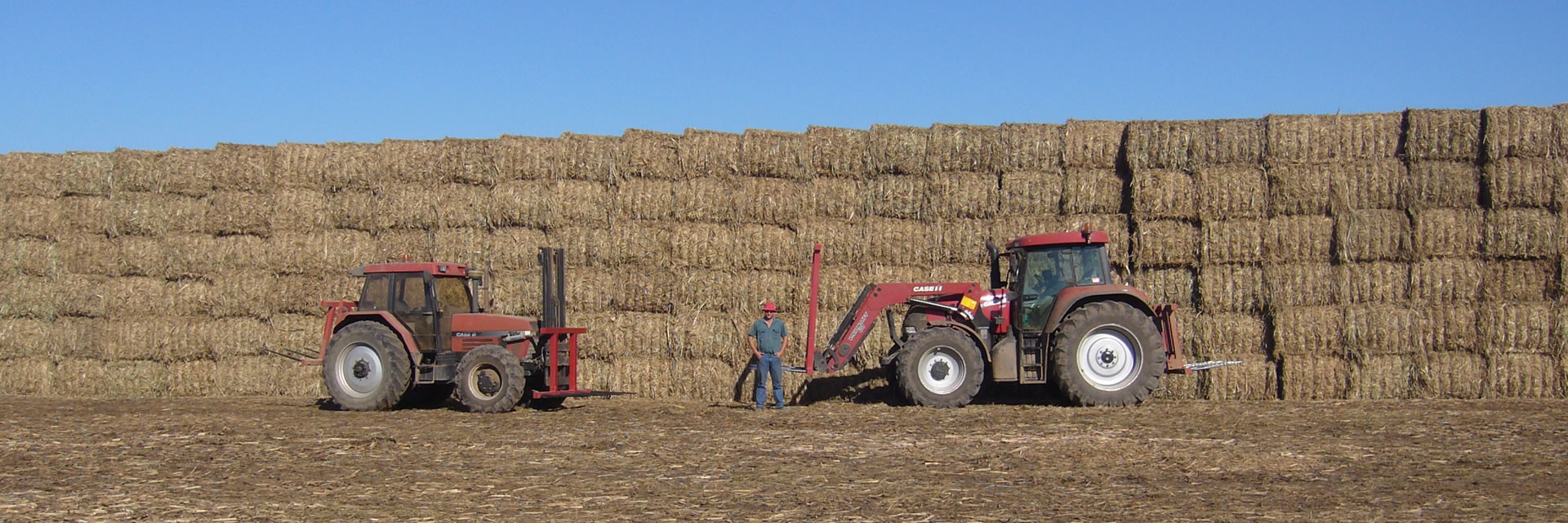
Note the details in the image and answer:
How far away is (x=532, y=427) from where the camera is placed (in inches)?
426

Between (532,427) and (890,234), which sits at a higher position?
(890,234)

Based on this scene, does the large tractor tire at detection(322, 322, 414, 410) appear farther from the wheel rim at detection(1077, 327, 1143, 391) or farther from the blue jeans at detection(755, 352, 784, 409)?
the wheel rim at detection(1077, 327, 1143, 391)

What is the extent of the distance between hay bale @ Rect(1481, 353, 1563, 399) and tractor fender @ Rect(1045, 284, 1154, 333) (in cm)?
363

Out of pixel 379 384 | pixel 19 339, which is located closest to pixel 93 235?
pixel 19 339

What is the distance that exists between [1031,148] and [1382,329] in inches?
158

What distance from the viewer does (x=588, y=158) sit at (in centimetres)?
1457

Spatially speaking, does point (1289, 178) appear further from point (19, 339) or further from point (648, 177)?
point (19, 339)

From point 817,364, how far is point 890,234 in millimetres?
1813

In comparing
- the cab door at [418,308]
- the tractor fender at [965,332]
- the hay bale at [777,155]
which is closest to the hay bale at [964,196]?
the hay bale at [777,155]

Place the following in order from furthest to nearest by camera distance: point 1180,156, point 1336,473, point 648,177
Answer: point 648,177, point 1180,156, point 1336,473

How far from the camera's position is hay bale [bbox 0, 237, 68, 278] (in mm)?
15398

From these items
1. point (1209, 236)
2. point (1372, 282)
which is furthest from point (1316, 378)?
point (1209, 236)

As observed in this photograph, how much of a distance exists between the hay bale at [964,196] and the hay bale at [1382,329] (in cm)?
380

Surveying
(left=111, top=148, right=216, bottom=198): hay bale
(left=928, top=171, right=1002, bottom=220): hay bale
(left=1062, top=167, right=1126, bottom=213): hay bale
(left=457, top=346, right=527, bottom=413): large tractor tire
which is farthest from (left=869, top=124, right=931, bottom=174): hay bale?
(left=111, top=148, right=216, bottom=198): hay bale
